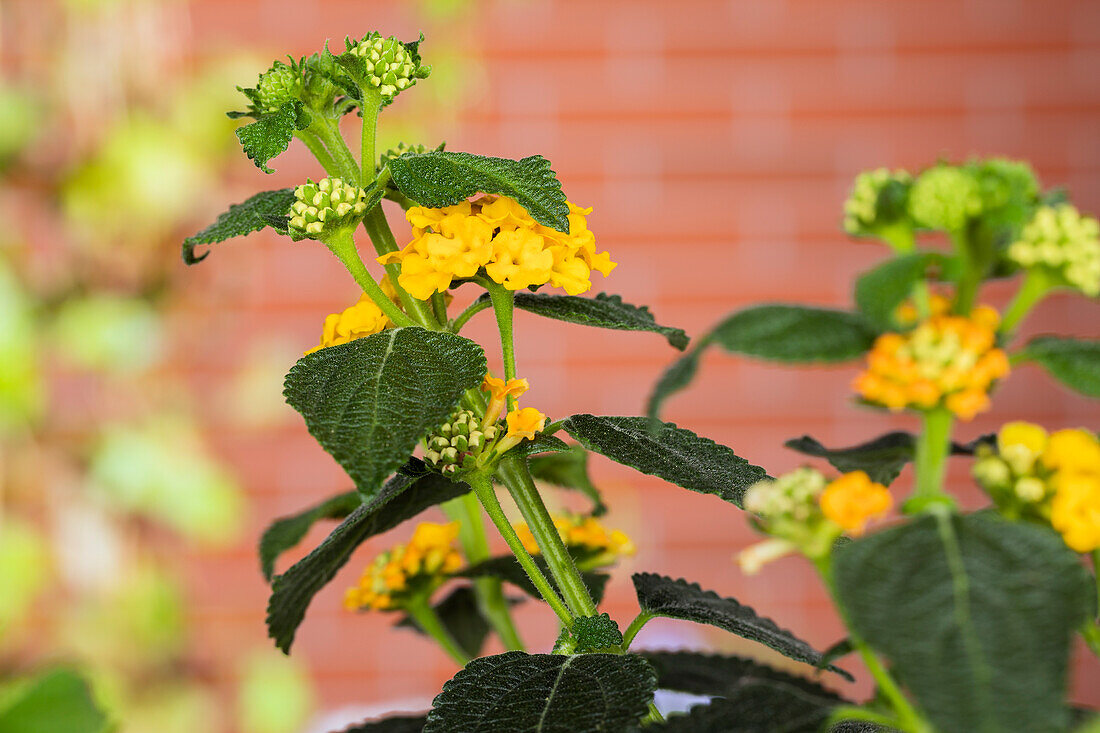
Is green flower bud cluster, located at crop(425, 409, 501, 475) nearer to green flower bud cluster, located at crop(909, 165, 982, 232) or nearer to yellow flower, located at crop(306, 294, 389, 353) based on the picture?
yellow flower, located at crop(306, 294, 389, 353)

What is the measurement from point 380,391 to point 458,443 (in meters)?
0.05

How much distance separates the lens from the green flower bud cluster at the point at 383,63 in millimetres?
370

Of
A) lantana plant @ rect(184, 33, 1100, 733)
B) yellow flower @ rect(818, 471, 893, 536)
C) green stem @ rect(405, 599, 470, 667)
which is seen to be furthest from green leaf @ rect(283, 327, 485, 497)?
green stem @ rect(405, 599, 470, 667)

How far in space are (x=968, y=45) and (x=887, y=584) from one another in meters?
1.38

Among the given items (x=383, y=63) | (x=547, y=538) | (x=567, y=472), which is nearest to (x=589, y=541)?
(x=567, y=472)

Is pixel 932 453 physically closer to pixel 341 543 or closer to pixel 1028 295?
pixel 1028 295

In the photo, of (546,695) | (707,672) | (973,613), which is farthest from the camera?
(707,672)

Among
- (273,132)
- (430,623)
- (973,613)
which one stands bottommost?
(430,623)

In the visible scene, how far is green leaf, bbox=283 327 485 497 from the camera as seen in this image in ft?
0.95

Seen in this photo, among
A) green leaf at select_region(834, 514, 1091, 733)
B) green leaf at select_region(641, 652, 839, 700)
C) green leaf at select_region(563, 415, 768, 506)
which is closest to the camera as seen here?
green leaf at select_region(834, 514, 1091, 733)

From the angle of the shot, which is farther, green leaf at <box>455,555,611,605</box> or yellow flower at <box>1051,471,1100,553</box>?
green leaf at <box>455,555,611,605</box>

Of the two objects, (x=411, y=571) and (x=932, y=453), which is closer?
(x=932, y=453)

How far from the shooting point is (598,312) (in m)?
0.38

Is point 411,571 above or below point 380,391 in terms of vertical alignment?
below
